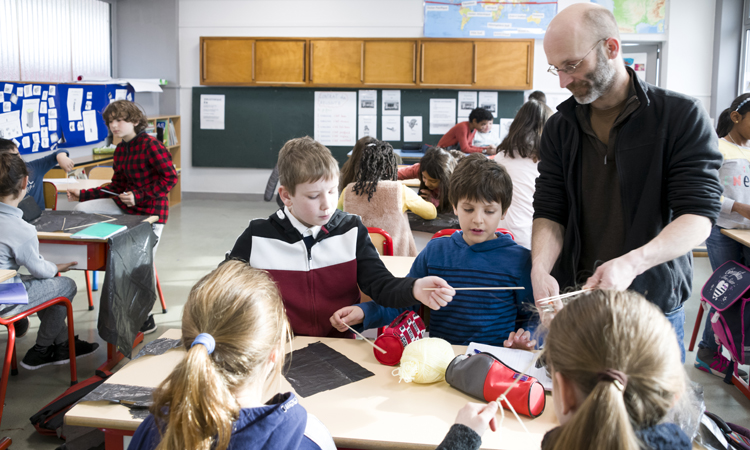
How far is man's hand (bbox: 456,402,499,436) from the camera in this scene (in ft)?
3.26

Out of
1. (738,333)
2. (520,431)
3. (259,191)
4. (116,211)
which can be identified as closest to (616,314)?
(520,431)

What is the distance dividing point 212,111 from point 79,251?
539 cm

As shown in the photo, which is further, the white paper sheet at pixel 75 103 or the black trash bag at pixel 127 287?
the white paper sheet at pixel 75 103

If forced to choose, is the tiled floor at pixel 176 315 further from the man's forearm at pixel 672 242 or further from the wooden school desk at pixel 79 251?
the man's forearm at pixel 672 242

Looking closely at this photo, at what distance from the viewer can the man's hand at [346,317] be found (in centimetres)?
176

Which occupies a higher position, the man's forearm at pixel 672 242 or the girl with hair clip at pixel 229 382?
the man's forearm at pixel 672 242

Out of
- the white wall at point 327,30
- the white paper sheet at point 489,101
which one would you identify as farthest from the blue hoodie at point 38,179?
the white paper sheet at point 489,101

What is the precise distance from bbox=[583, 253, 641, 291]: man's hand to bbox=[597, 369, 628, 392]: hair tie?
0.47 meters

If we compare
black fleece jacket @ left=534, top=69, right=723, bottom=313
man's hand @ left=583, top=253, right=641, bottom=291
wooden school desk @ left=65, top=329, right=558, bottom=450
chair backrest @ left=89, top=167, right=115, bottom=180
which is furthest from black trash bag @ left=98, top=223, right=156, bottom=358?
man's hand @ left=583, top=253, right=641, bottom=291

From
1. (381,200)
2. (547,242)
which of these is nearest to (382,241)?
(381,200)

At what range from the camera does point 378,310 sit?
185cm

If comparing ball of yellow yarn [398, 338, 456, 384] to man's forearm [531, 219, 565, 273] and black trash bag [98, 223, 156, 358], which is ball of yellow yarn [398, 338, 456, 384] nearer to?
man's forearm [531, 219, 565, 273]

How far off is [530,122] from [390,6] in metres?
4.86

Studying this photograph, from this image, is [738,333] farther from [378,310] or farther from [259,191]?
[259,191]
